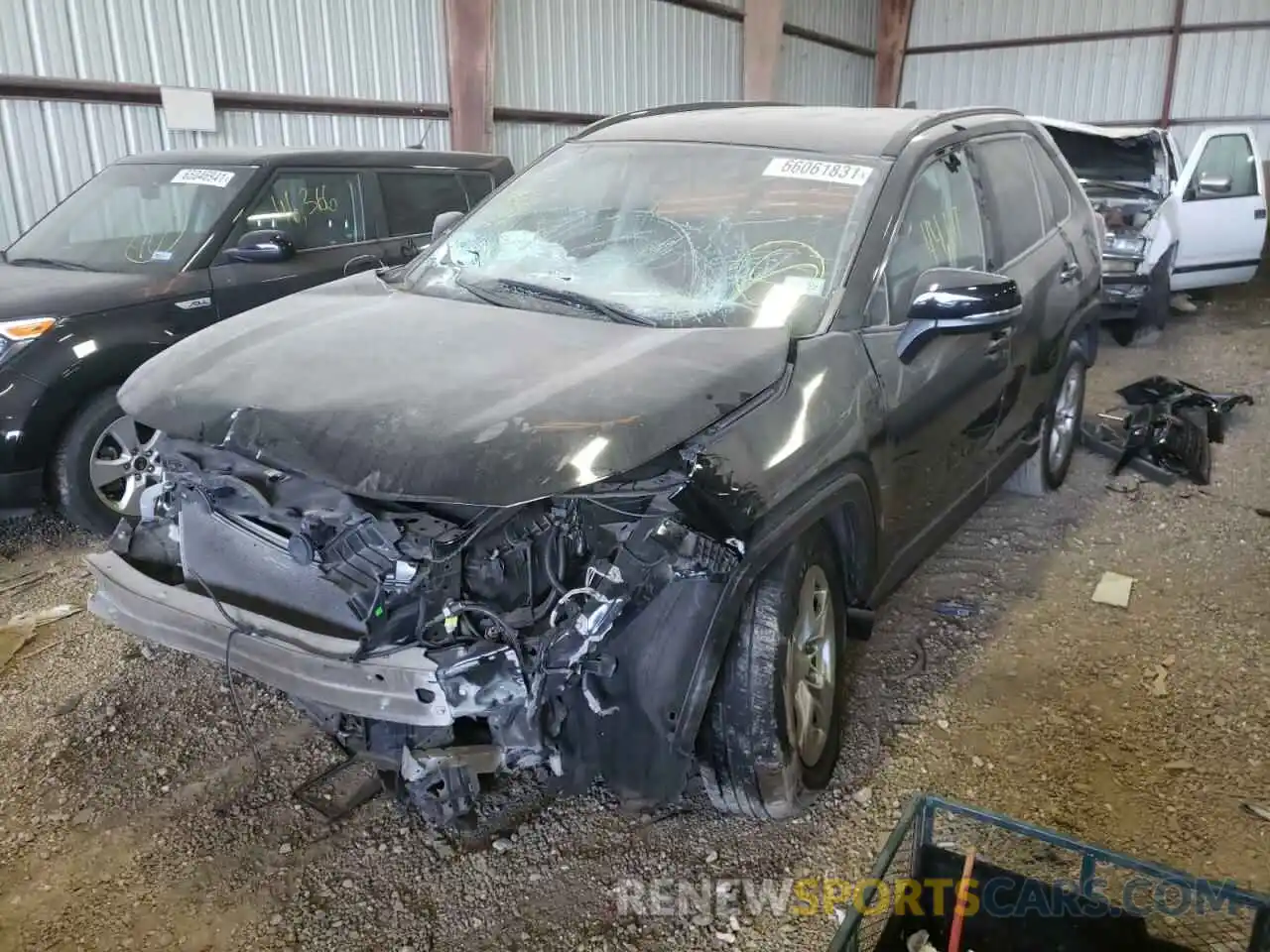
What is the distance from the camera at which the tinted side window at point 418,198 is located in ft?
20.0

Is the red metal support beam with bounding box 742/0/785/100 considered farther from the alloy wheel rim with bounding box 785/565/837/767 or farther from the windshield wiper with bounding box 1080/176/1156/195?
the alloy wheel rim with bounding box 785/565/837/767

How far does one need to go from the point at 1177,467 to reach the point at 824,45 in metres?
12.7

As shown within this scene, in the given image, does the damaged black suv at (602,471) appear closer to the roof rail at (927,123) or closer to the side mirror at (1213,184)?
the roof rail at (927,123)

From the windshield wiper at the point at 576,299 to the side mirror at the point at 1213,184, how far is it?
8.27m

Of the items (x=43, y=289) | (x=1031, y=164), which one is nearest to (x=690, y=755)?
(x=1031, y=164)

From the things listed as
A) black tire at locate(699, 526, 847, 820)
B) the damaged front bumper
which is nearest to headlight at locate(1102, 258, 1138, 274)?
the damaged front bumper

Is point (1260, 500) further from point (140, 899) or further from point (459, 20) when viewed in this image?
point (459, 20)

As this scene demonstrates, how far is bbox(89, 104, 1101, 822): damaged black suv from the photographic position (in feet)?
7.11

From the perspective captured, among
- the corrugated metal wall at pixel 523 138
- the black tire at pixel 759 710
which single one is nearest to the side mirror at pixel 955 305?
the black tire at pixel 759 710

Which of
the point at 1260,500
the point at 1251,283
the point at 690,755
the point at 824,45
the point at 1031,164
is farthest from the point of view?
the point at 824,45

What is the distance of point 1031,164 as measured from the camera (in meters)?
4.30

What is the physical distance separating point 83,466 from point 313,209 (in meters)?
2.04

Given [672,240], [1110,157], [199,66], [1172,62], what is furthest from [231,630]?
[1172,62]

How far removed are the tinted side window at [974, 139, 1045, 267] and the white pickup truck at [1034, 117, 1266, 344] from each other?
15.4 feet
